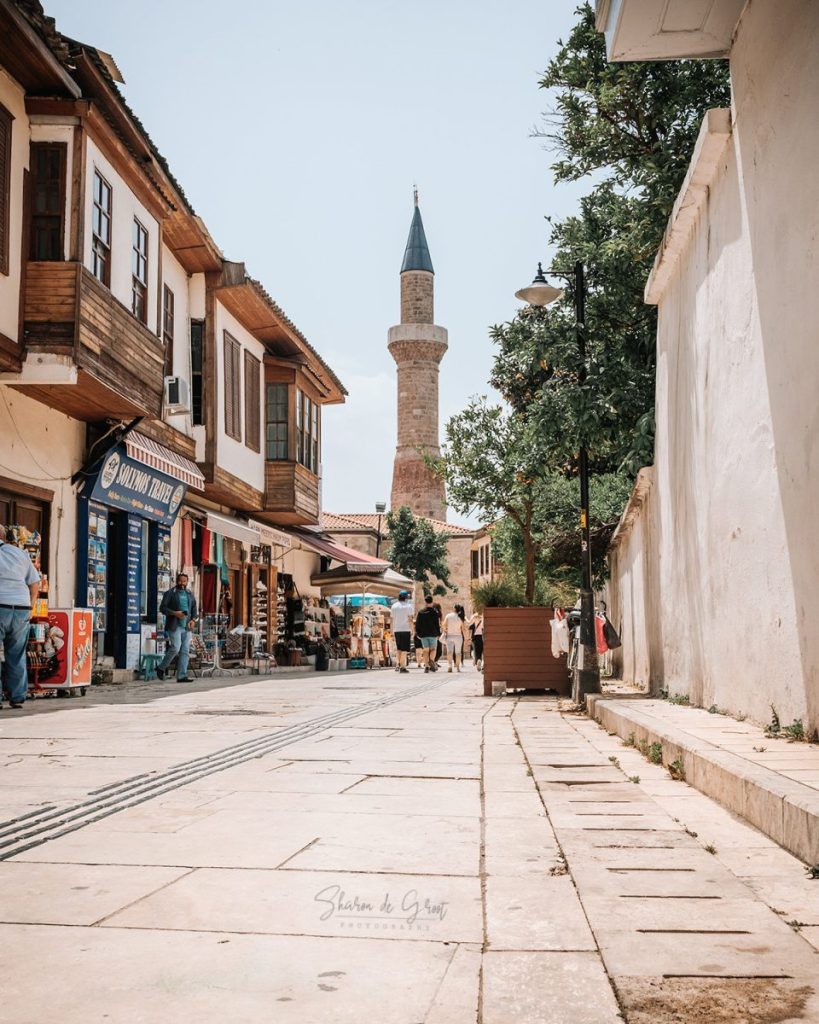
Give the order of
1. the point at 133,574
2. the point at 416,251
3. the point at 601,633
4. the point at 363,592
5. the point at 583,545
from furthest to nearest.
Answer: the point at 416,251 < the point at 363,592 < the point at 133,574 < the point at 601,633 < the point at 583,545

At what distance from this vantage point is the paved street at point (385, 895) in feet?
8.13

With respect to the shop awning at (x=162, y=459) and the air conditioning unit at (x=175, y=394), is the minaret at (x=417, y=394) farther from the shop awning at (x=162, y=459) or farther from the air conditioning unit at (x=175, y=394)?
the air conditioning unit at (x=175, y=394)

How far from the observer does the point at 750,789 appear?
182 inches

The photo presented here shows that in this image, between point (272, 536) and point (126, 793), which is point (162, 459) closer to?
point (272, 536)

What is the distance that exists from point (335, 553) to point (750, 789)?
2483 cm

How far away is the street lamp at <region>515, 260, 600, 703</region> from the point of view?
39.5 feet

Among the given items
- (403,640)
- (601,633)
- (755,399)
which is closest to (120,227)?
(601,633)

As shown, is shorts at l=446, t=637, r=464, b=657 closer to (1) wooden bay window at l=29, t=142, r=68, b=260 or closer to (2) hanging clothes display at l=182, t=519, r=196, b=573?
(2) hanging clothes display at l=182, t=519, r=196, b=573

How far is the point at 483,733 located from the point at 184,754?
2.92 metres

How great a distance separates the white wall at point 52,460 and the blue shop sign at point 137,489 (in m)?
0.45

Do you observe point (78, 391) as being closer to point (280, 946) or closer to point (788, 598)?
point (788, 598)

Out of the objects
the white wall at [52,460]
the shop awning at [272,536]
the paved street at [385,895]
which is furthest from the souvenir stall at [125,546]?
the paved street at [385,895]

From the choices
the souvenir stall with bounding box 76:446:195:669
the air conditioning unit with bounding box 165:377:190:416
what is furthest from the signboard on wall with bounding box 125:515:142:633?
the air conditioning unit with bounding box 165:377:190:416

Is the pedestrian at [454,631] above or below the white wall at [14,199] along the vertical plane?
below
